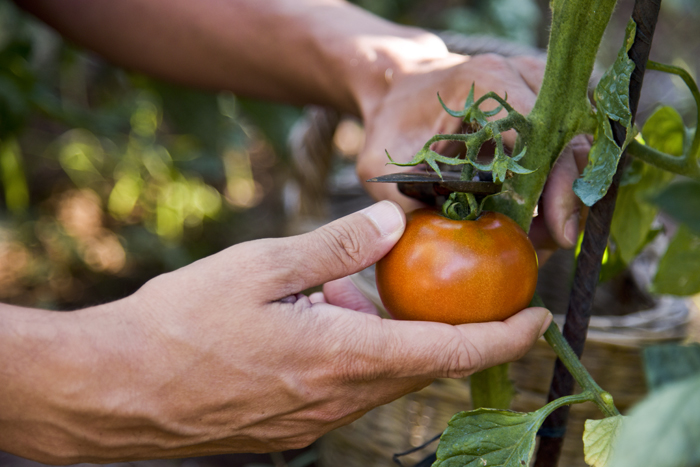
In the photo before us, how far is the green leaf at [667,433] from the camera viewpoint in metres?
0.20

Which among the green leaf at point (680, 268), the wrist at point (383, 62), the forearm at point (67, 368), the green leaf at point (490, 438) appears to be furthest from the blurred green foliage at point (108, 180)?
the green leaf at point (490, 438)

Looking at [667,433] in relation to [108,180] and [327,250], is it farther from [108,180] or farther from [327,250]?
[108,180]

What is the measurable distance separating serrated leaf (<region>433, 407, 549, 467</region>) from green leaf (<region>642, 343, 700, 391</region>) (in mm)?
107

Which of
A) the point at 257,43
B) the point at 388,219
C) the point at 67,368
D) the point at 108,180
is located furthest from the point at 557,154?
the point at 108,180

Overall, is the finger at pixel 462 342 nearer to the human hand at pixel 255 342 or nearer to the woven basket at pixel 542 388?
the human hand at pixel 255 342

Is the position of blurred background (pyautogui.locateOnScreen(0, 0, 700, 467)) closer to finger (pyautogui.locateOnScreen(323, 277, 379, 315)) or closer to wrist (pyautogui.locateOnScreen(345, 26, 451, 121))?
wrist (pyautogui.locateOnScreen(345, 26, 451, 121))

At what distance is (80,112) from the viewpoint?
1.95 m

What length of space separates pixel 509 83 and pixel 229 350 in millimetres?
501


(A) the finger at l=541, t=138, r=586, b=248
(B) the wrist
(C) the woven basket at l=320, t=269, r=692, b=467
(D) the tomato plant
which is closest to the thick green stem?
(D) the tomato plant

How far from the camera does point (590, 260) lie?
59cm

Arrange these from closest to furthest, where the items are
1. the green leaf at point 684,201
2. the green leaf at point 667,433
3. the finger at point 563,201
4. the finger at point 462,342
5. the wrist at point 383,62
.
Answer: the green leaf at point 667,433 < the green leaf at point 684,201 < the finger at point 462,342 < the finger at point 563,201 < the wrist at point 383,62

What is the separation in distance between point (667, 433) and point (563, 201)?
0.50 meters

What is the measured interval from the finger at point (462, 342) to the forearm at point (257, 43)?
0.53 meters

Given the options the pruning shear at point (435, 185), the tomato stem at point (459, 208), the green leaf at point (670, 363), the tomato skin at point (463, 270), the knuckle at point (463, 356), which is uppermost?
the pruning shear at point (435, 185)
